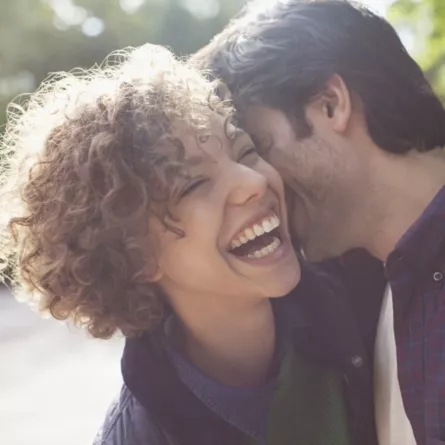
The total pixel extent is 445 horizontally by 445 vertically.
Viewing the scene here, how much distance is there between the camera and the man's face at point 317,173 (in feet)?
5.38

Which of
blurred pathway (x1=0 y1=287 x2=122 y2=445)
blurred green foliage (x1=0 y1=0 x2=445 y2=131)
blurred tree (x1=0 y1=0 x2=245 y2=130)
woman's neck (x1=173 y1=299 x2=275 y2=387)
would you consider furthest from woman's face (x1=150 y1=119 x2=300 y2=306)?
blurred tree (x1=0 y1=0 x2=245 y2=130)

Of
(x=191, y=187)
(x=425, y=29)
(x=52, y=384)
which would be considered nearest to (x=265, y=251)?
(x=191, y=187)

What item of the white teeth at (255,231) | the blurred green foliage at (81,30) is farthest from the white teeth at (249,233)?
the blurred green foliage at (81,30)

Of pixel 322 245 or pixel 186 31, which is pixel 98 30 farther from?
pixel 322 245

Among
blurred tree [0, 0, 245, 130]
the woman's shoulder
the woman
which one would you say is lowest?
blurred tree [0, 0, 245, 130]

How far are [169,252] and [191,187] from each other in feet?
Result: 0.49

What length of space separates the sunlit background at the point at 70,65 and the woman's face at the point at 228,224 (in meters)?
0.52

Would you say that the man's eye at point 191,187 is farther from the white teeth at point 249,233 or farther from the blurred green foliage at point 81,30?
the blurred green foliage at point 81,30

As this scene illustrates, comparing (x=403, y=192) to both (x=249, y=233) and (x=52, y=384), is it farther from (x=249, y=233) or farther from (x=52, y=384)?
(x=52, y=384)

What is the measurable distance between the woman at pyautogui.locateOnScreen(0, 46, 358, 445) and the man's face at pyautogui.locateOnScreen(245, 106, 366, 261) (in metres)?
0.08

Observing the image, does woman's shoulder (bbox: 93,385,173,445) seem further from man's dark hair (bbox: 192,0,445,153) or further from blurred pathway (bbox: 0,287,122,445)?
blurred pathway (bbox: 0,287,122,445)

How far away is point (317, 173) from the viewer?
1.64m

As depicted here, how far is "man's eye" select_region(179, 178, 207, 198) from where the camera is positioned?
150 cm

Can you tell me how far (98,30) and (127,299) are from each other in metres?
8.18
